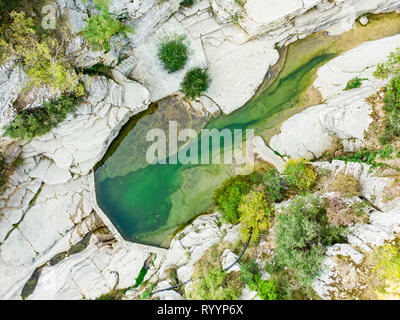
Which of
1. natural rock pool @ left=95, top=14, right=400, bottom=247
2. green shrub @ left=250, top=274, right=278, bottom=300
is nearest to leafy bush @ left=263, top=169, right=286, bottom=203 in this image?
natural rock pool @ left=95, top=14, right=400, bottom=247

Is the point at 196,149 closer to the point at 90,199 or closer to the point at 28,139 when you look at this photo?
the point at 90,199

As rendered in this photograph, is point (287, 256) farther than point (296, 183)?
No

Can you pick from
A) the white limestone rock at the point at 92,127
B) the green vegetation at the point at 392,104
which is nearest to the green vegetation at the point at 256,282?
the green vegetation at the point at 392,104

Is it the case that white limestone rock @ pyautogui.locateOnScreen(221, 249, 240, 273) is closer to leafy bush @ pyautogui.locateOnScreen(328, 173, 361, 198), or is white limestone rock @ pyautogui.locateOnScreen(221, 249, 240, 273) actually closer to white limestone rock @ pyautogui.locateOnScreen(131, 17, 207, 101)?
leafy bush @ pyautogui.locateOnScreen(328, 173, 361, 198)

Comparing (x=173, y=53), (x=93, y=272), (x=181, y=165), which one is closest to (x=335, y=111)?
(x=181, y=165)

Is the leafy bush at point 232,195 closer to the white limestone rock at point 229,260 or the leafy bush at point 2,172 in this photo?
the white limestone rock at point 229,260
